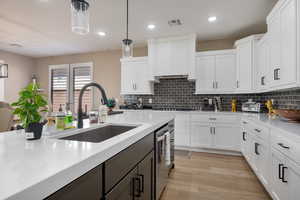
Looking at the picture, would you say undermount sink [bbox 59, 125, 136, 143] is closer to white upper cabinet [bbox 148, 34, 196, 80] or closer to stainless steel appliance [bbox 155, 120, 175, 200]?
stainless steel appliance [bbox 155, 120, 175, 200]

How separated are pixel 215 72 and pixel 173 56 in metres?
1.04

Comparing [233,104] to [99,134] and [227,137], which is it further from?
[99,134]

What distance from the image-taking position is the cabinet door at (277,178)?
147cm

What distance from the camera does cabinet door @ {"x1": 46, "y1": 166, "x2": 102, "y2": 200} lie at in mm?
534

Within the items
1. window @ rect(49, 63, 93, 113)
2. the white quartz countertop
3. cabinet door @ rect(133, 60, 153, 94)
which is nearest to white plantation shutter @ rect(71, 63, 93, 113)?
window @ rect(49, 63, 93, 113)

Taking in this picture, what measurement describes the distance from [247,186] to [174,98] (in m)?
2.54

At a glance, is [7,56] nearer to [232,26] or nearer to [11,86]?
[11,86]

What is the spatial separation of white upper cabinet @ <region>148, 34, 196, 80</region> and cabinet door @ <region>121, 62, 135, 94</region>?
2.13 feet

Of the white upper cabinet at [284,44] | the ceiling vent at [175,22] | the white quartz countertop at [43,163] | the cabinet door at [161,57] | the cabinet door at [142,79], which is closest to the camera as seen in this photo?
the white quartz countertop at [43,163]

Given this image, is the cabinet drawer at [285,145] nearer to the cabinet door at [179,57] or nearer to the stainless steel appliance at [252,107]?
the stainless steel appliance at [252,107]

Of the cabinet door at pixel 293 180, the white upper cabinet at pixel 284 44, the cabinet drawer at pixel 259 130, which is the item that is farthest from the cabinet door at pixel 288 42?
the cabinet door at pixel 293 180

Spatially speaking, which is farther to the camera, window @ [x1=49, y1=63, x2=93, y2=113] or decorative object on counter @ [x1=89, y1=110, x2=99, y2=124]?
window @ [x1=49, y1=63, x2=93, y2=113]

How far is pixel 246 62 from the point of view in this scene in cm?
321

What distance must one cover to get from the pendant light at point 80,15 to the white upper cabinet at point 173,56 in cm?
249
